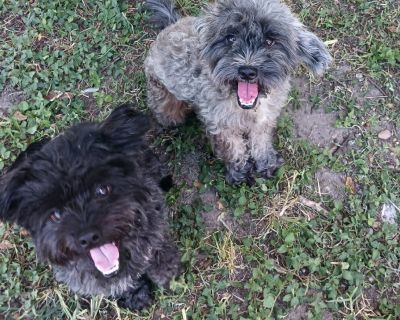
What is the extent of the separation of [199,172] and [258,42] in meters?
1.46

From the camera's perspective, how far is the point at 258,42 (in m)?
3.43

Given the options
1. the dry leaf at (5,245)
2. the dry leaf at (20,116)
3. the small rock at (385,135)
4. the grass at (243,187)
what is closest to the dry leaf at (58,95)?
the grass at (243,187)

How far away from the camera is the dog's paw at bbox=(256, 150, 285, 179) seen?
4.34m

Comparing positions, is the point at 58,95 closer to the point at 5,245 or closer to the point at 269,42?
the point at 5,245

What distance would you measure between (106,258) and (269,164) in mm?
1824

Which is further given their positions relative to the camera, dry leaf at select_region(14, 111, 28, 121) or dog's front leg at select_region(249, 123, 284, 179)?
dry leaf at select_region(14, 111, 28, 121)

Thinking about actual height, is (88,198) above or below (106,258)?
above

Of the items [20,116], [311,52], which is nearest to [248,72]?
[311,52]

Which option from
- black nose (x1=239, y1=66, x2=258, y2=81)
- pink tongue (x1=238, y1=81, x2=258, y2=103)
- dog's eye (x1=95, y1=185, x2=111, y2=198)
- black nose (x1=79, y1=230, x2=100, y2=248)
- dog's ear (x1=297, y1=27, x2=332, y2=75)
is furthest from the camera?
dog's ear (x1=297, y1=27, x2=332, y2=75)

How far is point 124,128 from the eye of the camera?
122 inches

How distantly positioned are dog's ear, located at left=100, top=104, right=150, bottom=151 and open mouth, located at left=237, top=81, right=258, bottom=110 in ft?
2.63

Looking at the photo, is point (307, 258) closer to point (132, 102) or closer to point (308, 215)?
point (308, 215)

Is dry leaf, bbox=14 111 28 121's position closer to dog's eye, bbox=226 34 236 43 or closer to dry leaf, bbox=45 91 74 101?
dry leaf, bbox=45 91 74 101

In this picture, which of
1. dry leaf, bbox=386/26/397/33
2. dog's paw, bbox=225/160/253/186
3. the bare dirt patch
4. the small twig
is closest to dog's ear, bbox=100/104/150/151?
dog's paw, bbox=225/160/253/186
